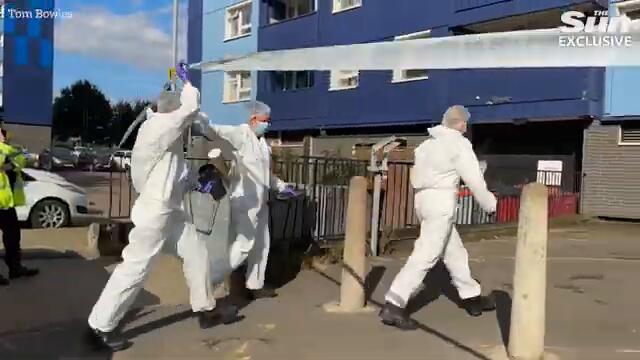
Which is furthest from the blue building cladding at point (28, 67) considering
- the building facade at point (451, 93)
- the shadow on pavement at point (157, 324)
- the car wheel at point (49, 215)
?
the shadow on pavement at point (157, 324)

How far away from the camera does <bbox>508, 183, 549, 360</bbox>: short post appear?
15.2ft

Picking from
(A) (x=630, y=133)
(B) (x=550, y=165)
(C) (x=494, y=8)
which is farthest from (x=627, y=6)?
(B) (x=550, y=165)

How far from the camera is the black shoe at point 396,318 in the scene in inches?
225

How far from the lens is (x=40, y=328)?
5.85m

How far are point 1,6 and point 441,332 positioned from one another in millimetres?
36994

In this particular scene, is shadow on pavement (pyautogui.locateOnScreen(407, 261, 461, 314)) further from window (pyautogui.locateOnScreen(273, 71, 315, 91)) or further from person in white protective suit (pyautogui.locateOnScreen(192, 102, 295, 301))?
window (pyautogui.locateOnScreen(273, 71, 315, 91))

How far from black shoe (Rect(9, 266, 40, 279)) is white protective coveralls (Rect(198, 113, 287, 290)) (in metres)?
2.65

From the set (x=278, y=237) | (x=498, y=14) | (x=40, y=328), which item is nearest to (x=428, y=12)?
(x=498, y=14)

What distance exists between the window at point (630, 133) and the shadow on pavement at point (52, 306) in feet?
41.4

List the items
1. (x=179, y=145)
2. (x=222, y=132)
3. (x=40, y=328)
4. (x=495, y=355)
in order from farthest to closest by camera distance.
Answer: (x=222, y=132) → (x=40, y=328) → (x=179, y=145) → (x=495, y=355)

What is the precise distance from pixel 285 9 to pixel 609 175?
16.5 meters

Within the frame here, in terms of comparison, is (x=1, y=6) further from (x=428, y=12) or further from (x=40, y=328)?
(x=40, y=328)

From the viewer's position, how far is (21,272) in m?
7.59

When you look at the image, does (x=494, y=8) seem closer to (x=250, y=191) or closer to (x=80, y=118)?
(x=250, y=191)
